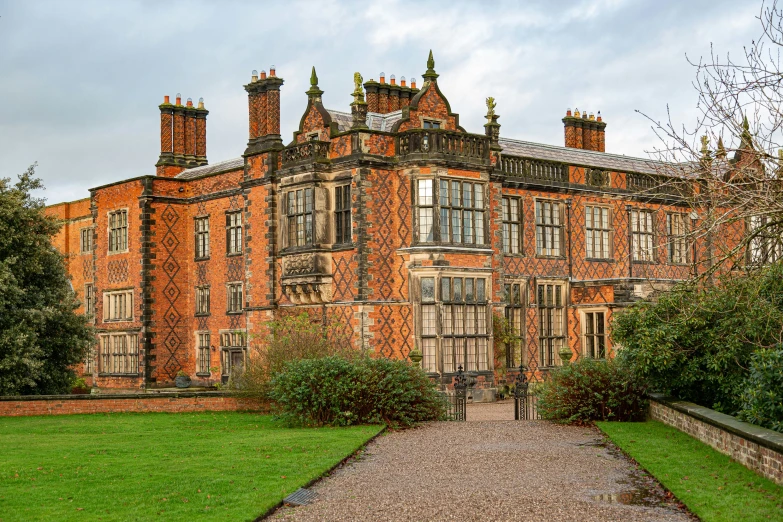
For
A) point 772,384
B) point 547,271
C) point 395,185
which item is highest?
point 395,185

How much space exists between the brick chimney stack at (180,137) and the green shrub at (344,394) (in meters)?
20.3

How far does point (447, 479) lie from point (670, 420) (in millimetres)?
6539

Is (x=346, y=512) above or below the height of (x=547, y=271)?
below

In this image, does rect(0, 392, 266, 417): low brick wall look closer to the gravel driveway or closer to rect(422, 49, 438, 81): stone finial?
the gravel driveway

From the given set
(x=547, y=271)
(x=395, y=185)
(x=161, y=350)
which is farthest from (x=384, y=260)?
(x=161, y=350)

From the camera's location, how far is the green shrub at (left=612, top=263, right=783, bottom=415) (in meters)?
17.4

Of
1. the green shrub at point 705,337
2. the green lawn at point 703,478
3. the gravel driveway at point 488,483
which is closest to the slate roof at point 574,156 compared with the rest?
the green shrub at point 705,337

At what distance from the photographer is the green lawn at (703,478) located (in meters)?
11.0

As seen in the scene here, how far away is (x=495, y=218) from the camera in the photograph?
3058 cm

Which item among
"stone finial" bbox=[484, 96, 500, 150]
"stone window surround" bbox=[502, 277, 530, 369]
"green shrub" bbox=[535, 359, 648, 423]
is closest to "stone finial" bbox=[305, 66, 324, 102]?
"stone finial" bbox=[484, 96, 500, 150]

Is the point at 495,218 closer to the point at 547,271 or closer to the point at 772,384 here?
the point at 547,271

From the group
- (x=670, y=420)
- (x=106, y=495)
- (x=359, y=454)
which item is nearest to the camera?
(x=106, y=495)

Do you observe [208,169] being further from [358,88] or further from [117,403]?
[117,403]

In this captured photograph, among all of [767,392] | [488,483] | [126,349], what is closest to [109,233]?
[126,349]
